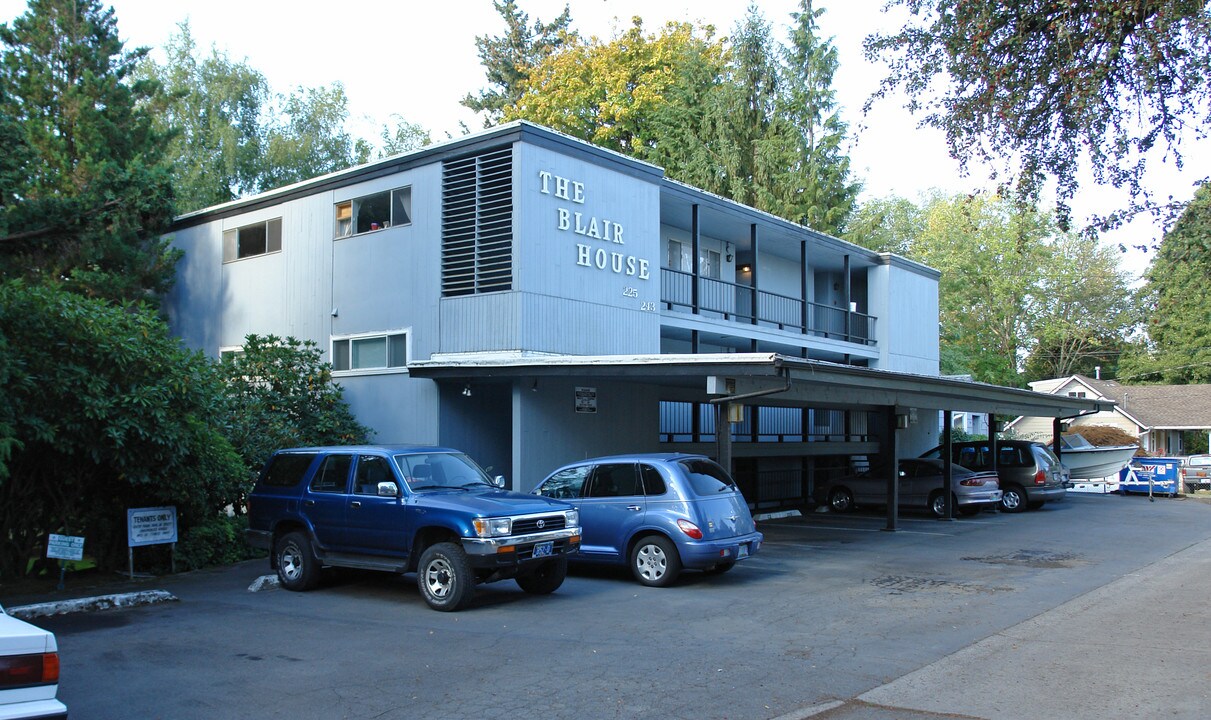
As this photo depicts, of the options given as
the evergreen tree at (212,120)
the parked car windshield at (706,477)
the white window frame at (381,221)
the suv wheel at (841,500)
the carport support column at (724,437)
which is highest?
the evergreen tree at (212,120)

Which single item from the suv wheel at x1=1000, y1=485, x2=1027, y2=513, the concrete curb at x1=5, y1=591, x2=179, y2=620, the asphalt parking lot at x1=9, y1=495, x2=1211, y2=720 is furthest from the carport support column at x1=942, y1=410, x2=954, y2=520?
the concrete curb at x1=5, y1=591, x2=179, y2=620

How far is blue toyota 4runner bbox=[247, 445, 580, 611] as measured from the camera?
1055cm

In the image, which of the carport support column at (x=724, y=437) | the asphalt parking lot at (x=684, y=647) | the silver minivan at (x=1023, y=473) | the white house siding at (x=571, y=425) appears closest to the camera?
the asphalt parking lot at (x=684, y=647)

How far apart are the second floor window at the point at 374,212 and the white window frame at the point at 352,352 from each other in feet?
7.36

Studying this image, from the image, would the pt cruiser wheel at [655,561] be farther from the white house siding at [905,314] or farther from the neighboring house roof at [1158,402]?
the neighboring house roof at [1158,402]

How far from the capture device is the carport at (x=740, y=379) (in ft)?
47.0

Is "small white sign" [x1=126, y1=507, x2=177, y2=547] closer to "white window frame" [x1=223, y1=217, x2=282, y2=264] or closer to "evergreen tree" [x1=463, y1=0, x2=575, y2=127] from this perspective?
"white window frame" [x1=223, y1=217, x2=282, y2=264]

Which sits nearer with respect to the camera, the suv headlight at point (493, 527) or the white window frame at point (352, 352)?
the suv headlight at point (493, 527)

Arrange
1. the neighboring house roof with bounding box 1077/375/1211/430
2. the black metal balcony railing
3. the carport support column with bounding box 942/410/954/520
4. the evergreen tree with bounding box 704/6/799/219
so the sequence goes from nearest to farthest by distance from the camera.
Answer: the carport support column with bounding box 942/410/954/520, the black metal balcony railing, the evergreen tree with bounding box 704/6/799/219, the neighboring house roof with bounding box 1077/375/1211/430

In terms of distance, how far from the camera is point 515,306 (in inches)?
703

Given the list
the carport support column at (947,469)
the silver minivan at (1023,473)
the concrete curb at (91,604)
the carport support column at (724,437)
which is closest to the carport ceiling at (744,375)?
the carport support column at (724,437)

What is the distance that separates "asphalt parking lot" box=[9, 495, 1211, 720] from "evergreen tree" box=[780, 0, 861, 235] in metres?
28.1

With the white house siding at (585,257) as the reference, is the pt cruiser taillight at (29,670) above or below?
below

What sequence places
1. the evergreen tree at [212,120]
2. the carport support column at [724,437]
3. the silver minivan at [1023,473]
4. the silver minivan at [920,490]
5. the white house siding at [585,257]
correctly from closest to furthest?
the carport support column at [724,437] → the white house siding at [585,257] → the silver minivan at [920,490] → the silver minivan at [1023,473] → the evergreen tree at [212,120]
